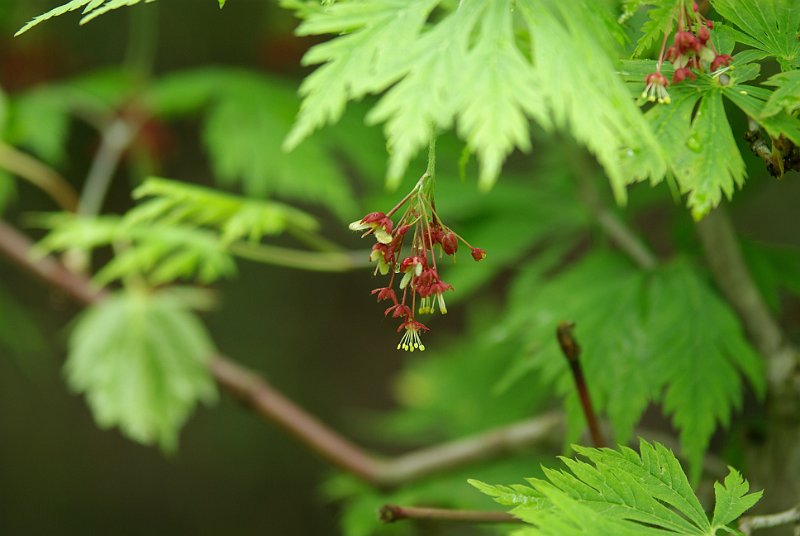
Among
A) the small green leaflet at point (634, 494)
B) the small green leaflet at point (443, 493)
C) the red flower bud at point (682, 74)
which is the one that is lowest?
the small green leaflet at point (443, 493)

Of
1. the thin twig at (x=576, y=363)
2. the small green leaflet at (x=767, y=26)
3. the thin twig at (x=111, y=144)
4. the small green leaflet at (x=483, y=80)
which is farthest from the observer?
the thin twig at (x=111, y=144)

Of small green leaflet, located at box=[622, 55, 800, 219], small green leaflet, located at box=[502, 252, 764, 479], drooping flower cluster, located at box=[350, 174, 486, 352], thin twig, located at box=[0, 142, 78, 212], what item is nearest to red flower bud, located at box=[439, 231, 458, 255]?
drooping flower cluster, located at box=[350, 174, 486, 352]

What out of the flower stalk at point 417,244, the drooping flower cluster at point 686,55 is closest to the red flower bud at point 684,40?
the drooping flower cluster at point 686,55

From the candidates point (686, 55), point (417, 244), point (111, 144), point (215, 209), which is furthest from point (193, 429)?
point (686, 55)

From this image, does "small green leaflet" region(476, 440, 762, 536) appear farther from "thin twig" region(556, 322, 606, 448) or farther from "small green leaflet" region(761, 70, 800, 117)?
"small green leaflet" region(761, 70, 800, 117)

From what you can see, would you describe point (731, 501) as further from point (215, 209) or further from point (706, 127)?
point (215, 209)

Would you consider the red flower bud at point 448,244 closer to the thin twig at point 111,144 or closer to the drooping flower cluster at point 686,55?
the drooping flower cluster at point 686,55
